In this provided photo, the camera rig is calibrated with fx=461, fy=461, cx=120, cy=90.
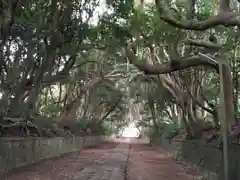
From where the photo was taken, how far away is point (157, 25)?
2078 cm

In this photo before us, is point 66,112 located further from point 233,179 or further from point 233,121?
point 233,179

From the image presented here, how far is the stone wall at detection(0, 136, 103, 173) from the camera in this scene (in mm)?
17281

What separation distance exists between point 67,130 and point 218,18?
25310 mm

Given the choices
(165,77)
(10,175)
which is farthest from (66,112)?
(10,175)

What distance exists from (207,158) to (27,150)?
26.1 feet

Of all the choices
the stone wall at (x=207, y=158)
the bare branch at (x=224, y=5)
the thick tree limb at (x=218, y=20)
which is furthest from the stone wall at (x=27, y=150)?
the bare branch at (x=224, y=5)

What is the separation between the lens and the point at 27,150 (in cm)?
2050

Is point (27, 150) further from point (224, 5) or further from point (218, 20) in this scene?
point (224, 5)

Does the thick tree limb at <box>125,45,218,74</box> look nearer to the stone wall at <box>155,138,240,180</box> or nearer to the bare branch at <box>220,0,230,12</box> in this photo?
the stone wall at <box>155,138,240,180</box>

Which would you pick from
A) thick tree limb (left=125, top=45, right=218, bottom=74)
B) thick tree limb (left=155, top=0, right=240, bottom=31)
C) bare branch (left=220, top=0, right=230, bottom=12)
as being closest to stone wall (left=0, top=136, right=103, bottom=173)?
thick tree limb (left=125, top=45, right=218, bottom=74)

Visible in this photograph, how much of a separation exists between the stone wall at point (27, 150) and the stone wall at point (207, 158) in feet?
24.2

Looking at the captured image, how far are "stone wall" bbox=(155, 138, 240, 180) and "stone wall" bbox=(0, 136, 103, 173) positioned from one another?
739 cm

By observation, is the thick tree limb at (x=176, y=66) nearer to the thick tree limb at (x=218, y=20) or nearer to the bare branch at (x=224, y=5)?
the thick tree limb at (x=218, y=20)

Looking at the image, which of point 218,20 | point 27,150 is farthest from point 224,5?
point 27,150
